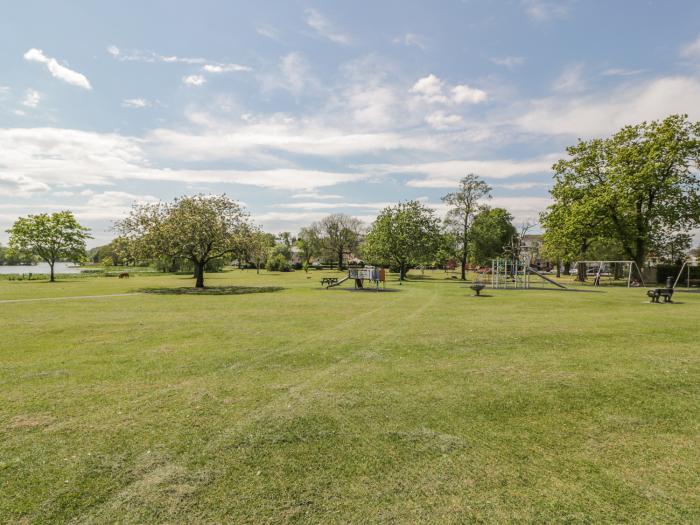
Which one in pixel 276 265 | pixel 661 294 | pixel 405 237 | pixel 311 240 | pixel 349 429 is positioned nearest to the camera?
pixel 349 429

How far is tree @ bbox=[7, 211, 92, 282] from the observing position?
49344mm

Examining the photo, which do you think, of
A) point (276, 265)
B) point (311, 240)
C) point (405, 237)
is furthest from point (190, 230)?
point (311, 240)

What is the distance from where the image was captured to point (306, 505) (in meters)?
4.21

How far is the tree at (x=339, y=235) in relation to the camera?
92812 mm

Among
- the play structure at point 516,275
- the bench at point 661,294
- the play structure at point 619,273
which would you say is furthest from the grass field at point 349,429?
the play structure at point 619,273

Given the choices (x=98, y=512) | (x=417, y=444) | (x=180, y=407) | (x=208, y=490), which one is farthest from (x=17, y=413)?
(x=417, y=444)

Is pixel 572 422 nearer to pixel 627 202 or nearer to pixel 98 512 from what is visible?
pixel 98 512

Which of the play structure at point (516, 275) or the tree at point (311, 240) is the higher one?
the tree at point (311, 240)

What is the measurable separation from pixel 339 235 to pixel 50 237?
56480mm

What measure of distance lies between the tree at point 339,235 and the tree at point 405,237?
4093cm

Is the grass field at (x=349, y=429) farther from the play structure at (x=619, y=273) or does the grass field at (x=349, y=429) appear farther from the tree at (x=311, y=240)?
the tree at (x=311, y=240)

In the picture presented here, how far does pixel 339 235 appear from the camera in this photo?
306ft

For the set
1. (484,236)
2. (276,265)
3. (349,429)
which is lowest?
(349,429)

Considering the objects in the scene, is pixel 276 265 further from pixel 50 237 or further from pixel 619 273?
pixel 619 273
